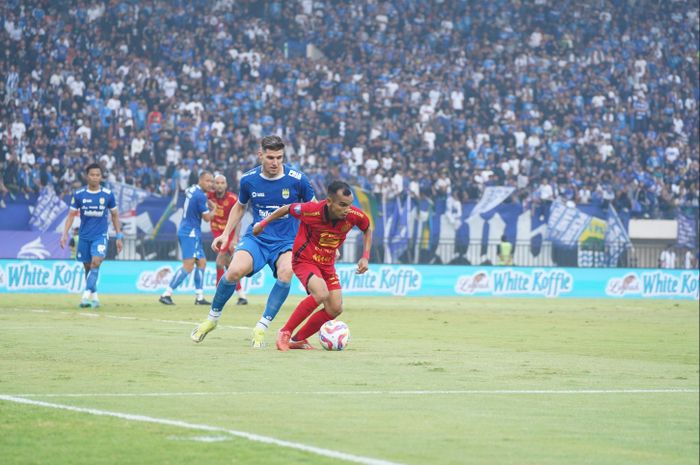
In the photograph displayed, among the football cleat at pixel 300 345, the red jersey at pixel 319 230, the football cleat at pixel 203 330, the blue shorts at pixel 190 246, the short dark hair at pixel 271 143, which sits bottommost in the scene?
the football cleat at pixel 300 345

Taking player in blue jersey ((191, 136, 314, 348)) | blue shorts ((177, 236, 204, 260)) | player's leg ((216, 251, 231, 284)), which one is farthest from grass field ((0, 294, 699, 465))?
blue shorts ((177, 236, 204, 260))

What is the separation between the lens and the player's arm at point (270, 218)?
13203 mm

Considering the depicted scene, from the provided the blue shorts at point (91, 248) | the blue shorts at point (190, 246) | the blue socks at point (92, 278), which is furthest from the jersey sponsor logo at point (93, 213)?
the blue shorts at point (190, 246)

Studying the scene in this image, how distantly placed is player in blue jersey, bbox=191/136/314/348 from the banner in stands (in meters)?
17.4

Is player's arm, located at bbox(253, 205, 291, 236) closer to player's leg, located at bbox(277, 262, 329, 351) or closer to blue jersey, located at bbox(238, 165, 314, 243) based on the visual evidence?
blue jersey, located at bbox(238, 165, 314, 243)

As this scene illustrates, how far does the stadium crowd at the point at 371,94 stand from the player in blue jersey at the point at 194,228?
896cm

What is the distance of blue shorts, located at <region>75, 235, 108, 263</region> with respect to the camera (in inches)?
865

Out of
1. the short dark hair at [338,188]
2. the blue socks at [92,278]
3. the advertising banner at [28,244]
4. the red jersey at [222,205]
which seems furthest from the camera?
the advertising banner at [28,244]

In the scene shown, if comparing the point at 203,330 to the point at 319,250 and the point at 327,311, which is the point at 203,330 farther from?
the point at 319,250

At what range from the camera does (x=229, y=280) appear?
13.7 meters

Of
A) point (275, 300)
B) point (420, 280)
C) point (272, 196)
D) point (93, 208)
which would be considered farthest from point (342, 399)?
point (420, 280)

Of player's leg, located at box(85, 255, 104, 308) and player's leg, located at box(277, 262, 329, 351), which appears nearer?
player's leg, located at box(277, 262, 329, 351)

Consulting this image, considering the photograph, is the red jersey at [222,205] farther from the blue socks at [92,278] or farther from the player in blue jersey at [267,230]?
the player in blue jersey at [267,230]

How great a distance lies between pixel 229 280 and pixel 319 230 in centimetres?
128
